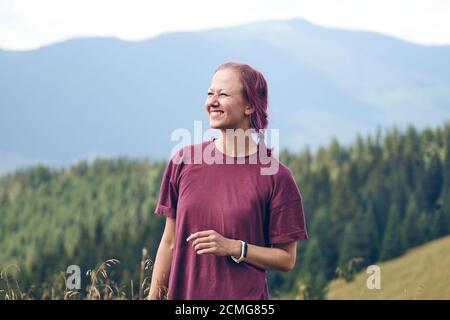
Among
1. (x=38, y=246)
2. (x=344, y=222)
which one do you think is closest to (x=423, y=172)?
(x=344, y=222)

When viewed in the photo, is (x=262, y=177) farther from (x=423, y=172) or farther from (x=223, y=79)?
(x=423, y=172)

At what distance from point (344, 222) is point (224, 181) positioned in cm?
12720

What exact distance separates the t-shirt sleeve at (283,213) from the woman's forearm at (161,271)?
61cm

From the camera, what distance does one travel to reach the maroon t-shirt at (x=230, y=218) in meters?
4.17

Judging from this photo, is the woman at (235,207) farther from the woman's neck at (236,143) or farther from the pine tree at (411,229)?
the pine tree at (411,229)

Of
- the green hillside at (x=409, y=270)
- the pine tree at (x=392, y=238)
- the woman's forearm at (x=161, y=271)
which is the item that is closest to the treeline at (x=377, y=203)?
the pine tree at (x=392, y=238)

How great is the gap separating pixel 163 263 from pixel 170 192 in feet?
1.33

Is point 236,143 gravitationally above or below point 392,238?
above

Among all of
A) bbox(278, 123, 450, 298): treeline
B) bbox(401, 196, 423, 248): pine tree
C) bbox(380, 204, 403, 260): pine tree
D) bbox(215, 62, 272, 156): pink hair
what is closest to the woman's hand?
bbox(215, 62, 272, 156): pink hair

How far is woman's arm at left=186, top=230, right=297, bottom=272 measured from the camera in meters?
4.02

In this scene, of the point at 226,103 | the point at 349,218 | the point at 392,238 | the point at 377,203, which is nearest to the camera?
the point at 226,103

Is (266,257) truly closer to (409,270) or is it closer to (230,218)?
(230,218)

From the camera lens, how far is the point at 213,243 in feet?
13.1
